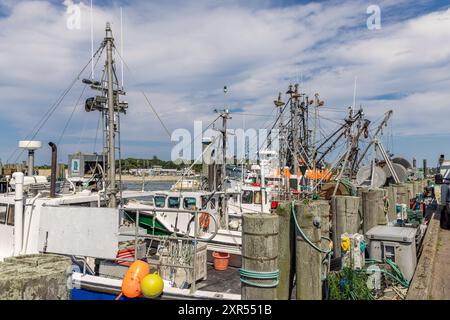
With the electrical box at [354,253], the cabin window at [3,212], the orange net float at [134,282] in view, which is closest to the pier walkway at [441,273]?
the electrical box at [354,253]

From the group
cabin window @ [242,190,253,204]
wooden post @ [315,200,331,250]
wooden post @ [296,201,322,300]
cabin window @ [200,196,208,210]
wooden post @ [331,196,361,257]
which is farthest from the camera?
cabin window @ [242,190,253,204]

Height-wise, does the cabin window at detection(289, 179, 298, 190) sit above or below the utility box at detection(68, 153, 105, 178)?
below

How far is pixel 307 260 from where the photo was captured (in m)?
5.04

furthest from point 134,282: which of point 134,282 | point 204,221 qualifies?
point 204,221

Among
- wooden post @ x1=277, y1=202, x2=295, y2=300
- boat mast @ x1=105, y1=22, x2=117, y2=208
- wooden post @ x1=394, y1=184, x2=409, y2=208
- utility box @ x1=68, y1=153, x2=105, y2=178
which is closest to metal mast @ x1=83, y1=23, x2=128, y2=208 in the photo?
boat mast @ x1=105, y1=22, x2=117, y2=208

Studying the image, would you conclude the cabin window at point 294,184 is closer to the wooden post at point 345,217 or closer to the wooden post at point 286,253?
the wooden post at point 345,217

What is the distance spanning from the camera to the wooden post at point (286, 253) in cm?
524

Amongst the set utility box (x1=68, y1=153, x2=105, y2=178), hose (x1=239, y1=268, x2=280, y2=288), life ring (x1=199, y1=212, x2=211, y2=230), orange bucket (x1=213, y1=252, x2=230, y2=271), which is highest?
utility box (x1=68, y1=153, x2=105, y2=178)

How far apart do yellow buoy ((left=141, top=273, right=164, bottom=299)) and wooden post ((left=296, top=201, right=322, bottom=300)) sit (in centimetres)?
239

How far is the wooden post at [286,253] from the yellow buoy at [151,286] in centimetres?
210

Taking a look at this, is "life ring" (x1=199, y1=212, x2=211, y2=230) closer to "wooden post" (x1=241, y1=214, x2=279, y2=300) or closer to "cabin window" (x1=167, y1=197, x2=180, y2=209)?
"cabin window" (x1=167, y1=197, x2=180, y2=209)

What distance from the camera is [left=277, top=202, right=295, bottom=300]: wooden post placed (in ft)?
17.2

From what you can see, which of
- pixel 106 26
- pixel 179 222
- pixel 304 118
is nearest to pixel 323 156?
pixel 304 118
